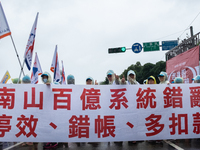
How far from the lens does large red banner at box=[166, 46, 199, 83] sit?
10.6 meters

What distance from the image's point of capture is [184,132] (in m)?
4.80

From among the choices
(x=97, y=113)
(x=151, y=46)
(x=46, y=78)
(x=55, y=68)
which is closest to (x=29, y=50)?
(x=46, y=78)

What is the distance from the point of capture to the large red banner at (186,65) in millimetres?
10555

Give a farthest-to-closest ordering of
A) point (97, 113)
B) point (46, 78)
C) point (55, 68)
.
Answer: point (55, 68) → point (46, 78) → point (97, 113)

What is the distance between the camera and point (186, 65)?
38.5 feet

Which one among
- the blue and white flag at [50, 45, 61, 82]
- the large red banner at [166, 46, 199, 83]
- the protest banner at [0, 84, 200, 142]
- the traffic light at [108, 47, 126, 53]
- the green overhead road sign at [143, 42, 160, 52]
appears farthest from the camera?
the green overhead road sign at [143, 42, 160, 52]

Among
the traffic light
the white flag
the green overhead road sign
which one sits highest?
the green overhead road sign

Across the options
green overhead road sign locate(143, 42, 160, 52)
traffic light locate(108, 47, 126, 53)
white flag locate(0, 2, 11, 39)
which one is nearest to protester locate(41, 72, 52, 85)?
white flag locate(0, 2, 11, 39)

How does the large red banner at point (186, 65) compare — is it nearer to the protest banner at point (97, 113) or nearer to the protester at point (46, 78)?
the protest banner at point (97, 113)

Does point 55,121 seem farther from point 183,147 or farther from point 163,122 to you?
point 183,147

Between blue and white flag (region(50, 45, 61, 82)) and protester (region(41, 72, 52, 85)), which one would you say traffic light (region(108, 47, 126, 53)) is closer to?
blue and white flag (region(50, 45, 61, 82))

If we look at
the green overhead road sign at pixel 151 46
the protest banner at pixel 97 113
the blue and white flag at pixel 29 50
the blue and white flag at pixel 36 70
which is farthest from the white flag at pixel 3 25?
the green overhead road sign at pixel 151 46

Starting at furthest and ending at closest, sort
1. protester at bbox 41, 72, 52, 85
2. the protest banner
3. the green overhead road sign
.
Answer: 1. the green overhead road sign
2. protester at bbox 41, 72, 52, 85
3. the protest banner

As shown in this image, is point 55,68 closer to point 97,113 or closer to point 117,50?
point 97,113
